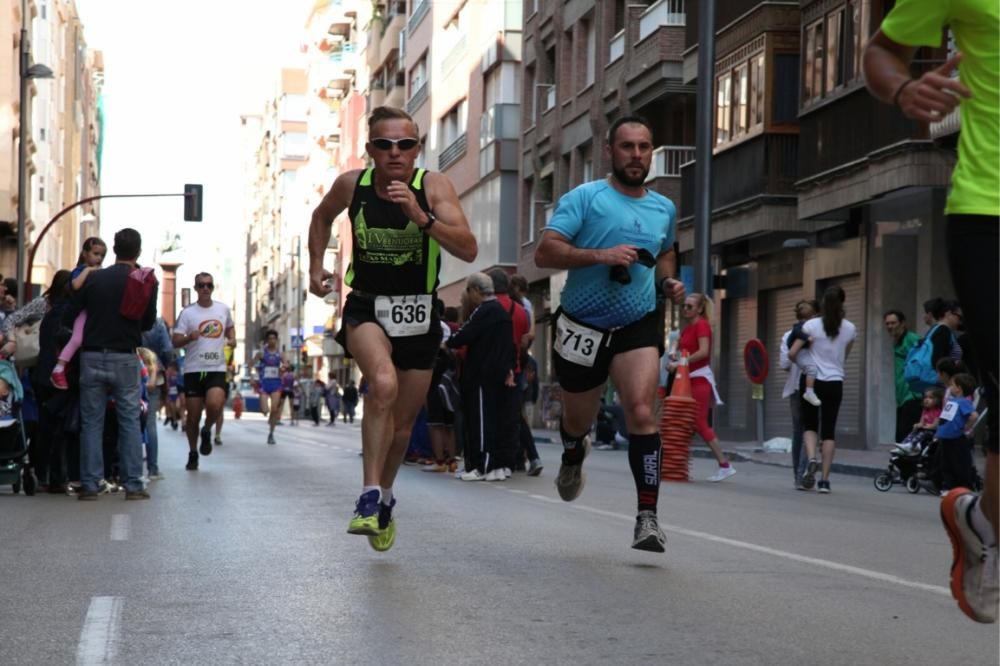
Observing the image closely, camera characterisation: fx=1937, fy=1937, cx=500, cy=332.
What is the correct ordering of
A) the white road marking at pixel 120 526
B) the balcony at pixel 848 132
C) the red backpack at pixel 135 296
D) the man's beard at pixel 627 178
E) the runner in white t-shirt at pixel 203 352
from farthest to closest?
the balcony at pixel 848 132
the runner in white t-shirt at pixel 203 352
the red backpack at pixel 135 296
the white road marking at pixel 120 526
the man's beard at pixel 627 178

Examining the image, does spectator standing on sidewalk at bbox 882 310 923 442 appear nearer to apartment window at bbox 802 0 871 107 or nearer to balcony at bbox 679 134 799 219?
apartment window at bbox 802 0 871 107

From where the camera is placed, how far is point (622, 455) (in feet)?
91.7

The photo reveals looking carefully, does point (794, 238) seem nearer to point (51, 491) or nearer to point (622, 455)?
point (622, 455)

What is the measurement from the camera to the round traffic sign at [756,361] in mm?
22422

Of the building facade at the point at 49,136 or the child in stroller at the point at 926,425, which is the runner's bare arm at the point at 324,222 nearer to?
the child in stroller at the point at 926,425

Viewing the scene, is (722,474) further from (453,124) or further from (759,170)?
(453,124)

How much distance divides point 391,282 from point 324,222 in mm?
646

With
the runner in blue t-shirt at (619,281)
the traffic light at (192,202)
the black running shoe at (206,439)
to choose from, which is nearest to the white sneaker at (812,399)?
the black running shoe at (206,439)

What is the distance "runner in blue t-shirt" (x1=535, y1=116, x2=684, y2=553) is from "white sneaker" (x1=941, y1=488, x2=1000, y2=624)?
3.89 m

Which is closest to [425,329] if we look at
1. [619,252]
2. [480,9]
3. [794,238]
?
[619,252]

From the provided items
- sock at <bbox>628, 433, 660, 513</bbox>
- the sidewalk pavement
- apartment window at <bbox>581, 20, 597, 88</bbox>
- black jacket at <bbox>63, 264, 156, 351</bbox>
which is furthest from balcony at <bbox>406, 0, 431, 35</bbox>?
sock at <bbox>628, 433, 660, 513</bbox>

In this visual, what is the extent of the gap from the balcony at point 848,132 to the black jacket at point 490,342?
9564 mm

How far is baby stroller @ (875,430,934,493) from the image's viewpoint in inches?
682

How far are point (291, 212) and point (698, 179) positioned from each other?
105 meters
